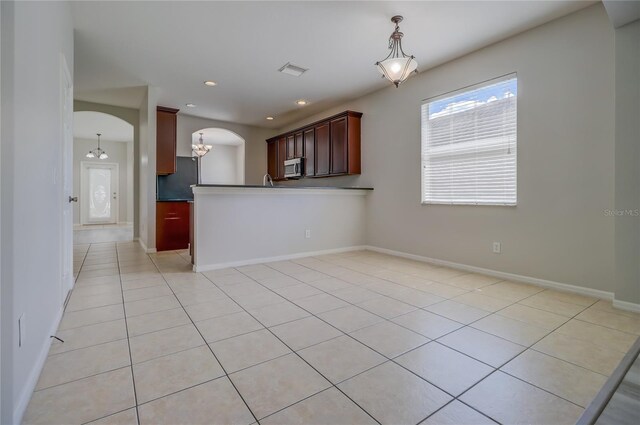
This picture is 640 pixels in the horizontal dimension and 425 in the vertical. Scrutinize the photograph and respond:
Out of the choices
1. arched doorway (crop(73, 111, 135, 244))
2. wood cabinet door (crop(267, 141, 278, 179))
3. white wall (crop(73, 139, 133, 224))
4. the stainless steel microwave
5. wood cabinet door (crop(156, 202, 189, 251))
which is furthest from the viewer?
white wall (crop(73, 139, 133, 224))

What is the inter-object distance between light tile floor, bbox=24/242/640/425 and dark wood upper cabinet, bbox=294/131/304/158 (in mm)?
3745

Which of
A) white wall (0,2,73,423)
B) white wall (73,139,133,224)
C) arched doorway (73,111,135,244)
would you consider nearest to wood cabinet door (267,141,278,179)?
arched doorway (73,111,135,244)

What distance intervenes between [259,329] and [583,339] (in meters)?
2.07

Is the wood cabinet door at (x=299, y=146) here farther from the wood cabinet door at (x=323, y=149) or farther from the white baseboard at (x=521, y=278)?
the white baseboard at (x=521, y=278)

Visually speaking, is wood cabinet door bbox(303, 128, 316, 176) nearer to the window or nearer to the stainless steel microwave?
the stainless steel microwave

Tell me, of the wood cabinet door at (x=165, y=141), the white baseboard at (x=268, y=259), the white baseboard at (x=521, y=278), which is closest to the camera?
the white baseboard at (x=521, y=278)

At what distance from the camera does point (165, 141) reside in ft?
17.5

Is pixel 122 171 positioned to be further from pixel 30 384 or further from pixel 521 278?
pixel 521 278

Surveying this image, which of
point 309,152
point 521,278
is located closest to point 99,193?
point 309,152

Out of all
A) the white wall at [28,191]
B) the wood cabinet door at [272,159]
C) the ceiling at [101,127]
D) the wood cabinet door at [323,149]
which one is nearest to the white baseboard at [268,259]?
the wood cabinet door at [323,149]

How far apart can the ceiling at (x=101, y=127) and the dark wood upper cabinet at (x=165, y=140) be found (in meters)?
1.78

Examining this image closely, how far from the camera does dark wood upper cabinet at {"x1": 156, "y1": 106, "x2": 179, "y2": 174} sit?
208 inches

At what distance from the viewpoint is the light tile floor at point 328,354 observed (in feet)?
4.40

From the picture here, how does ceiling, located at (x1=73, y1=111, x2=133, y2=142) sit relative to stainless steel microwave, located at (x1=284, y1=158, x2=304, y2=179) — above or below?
above
